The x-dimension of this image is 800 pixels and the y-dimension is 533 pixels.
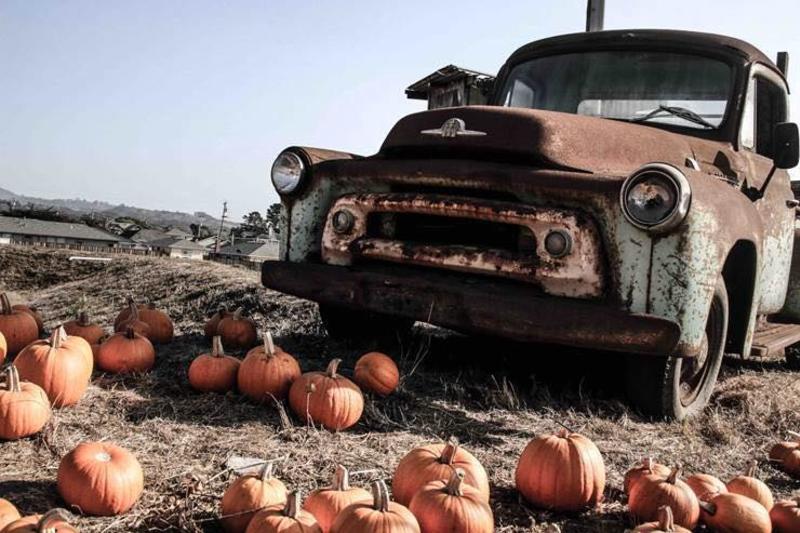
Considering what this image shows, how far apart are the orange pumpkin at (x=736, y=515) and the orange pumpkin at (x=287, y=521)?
4.20 ft

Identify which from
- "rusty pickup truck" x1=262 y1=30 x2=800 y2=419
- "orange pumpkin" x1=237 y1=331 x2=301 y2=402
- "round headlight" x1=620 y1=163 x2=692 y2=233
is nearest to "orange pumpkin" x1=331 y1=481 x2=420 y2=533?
"orange pumpkin" x1=237 y1=331 x2=301 y2=402

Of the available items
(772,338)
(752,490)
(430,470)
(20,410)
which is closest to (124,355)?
(20,410)

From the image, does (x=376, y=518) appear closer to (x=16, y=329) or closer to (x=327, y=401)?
(x=327, y=401)

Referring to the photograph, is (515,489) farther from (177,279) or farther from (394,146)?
(177,279)

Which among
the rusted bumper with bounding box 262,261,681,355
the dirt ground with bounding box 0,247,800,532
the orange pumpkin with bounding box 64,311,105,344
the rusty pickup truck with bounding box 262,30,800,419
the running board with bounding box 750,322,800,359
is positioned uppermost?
the rusty pickup truck with bounding box 262,30,800,419

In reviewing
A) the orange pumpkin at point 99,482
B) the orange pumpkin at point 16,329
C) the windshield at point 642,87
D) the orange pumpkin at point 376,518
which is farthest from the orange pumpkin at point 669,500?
the orange pumpkin at point 16,329

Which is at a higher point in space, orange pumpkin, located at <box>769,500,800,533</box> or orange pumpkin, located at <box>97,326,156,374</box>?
orange pumpkin, located at <box>97,326,156,374</box>

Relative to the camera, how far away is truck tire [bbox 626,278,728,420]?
142 inches

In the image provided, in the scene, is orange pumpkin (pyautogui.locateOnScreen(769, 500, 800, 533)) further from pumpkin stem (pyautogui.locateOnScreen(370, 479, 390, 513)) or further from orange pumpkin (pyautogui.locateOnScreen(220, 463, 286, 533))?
orange pumpkin (pyautogui.locateOnScreen(220, 463, 286, 533))

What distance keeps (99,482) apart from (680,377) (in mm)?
2966

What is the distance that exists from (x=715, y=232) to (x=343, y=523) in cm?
237

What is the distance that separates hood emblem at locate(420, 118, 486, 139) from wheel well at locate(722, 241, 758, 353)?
165 centimetres

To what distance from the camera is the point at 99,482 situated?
2.16 meters

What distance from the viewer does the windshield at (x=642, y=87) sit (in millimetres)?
4793
